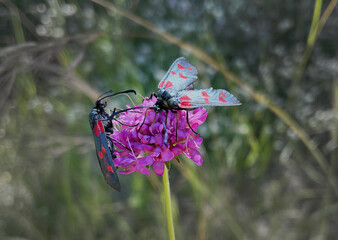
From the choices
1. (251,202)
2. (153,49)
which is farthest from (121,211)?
(153,49)

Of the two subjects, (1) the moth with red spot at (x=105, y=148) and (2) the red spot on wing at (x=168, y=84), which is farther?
(2) the red spot on wing at (x=168, y=84)

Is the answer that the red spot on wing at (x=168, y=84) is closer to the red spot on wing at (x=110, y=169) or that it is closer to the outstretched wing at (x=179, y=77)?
the outstretched wing at (x=179, y=77)

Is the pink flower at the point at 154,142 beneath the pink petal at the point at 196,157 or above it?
above

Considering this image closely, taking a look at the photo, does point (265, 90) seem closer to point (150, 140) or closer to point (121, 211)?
point (121, 211)

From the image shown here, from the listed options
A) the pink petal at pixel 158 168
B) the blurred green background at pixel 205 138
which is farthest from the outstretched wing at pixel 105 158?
the blurred green background at pixel 205 138

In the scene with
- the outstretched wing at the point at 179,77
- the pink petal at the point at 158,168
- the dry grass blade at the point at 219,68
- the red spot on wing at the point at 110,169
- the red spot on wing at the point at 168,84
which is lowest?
the pink petal at the point at 158,168
